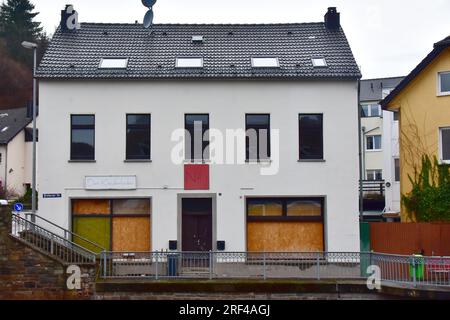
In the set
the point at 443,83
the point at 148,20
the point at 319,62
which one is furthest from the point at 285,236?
the point at 148,20

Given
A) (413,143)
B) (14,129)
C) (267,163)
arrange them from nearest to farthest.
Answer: (267,163), (413,143), (14,129)

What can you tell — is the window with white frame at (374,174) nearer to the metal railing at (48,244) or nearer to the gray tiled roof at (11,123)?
the gray tiled roof at (11,123)

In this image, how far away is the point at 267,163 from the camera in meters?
20.8

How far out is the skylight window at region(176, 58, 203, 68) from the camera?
2156cm

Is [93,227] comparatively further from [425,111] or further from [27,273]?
[425,111]

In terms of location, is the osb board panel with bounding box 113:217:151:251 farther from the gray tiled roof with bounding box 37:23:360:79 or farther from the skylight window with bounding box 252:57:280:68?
the skylight window with bounding box 252:57:280:68

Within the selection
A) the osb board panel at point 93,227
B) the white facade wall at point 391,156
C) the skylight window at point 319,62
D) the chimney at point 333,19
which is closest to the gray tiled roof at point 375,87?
the white facade wall at point 391,156

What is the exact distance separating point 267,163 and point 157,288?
6.41m

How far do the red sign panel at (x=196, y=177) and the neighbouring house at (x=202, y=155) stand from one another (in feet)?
0.12

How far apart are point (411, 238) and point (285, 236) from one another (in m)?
4.32

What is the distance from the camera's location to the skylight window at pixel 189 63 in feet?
70.7

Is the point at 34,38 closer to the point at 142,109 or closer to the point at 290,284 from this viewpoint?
the point at 142,109

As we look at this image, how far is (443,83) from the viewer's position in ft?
71.6

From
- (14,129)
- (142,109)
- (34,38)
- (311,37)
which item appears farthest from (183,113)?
(34,38)
